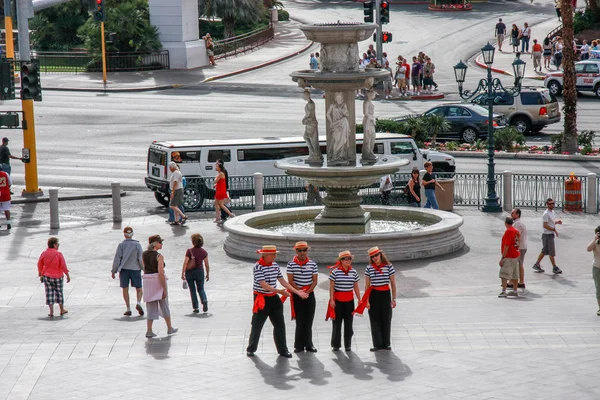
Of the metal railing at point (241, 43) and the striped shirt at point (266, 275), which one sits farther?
the metal railing at point (241, 43)

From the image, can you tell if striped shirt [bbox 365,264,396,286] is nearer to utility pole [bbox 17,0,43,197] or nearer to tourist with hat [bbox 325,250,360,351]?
tourist with hat [bbox 325,250,360,351]

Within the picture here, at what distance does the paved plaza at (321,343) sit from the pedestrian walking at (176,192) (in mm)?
4016

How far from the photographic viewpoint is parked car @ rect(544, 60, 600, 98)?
47.3 metres

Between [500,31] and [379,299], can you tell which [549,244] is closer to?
[379,299]

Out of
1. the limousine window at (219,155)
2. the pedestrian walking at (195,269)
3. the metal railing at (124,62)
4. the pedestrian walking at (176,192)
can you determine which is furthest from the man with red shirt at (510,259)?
the metal railing at (124,62)

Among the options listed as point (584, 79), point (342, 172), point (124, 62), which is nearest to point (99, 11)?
point (124, 62)

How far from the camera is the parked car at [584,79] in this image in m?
47.3

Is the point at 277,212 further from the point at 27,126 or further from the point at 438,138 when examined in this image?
the point at 438,138

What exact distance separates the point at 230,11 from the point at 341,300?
51079mm

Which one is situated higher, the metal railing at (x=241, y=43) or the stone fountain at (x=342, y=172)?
the metal railing at (x=241, y=43)

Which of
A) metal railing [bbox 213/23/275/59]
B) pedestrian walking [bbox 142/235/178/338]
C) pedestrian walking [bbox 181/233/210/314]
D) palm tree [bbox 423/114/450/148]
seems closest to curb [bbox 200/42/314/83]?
metal railing [bbox 213/23/275/59]

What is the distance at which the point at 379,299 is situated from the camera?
15.2 meters

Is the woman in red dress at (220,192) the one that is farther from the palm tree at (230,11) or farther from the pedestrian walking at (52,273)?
the palm tree at (230,11)

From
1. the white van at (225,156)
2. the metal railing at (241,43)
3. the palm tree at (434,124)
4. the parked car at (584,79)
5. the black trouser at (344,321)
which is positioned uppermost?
the metal railing at (241,43)
